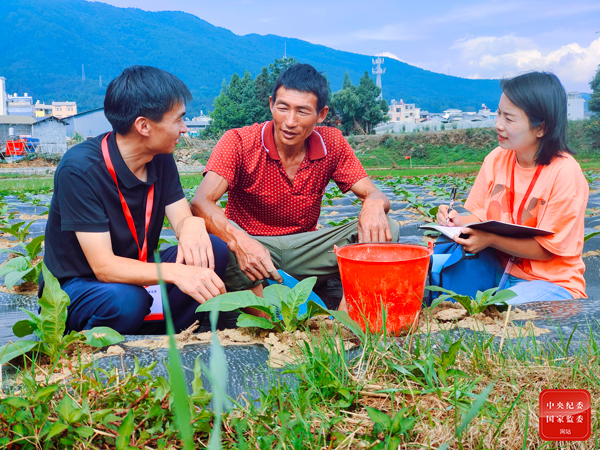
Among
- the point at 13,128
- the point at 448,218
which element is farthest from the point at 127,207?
the point at 13,128

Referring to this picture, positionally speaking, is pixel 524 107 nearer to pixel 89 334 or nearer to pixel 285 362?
pixel 285 362

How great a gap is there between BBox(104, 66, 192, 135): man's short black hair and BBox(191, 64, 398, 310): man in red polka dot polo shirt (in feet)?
1.77

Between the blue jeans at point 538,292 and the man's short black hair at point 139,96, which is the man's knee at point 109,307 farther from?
the blue jeans at point 538,292

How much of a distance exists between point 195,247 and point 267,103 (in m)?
45.9

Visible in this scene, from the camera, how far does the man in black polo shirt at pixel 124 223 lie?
1.74 meters

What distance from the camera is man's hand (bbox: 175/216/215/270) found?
187 centimetres

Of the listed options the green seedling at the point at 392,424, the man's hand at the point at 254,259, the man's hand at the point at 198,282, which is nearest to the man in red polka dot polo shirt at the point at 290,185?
the man's hand at the point at 254,259

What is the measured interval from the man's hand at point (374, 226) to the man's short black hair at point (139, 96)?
0.92m

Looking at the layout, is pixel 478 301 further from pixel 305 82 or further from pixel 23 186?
pixel 23 186

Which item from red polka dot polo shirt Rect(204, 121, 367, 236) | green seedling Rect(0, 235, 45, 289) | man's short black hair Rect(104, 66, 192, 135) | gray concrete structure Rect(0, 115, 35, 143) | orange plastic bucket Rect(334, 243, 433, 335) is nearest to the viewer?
orange plastic bucket Rect(334, 243, 433, 335)

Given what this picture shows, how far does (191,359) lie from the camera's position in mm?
1512

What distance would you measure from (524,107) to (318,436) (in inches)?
66.0

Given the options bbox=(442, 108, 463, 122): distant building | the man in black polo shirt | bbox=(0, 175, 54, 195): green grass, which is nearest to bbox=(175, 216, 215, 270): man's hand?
the man in black polo shirt

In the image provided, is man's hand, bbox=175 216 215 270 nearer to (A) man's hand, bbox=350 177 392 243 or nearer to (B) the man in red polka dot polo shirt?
(B) the man in red polka dot polo shirt
